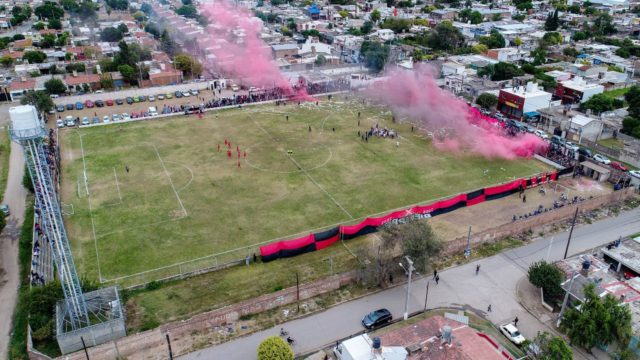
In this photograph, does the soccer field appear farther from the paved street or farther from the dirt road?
the paved street

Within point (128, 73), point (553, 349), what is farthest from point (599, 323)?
point (128, 73)

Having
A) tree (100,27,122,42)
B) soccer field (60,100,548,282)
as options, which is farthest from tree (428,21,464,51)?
tree (100,27,122,42)

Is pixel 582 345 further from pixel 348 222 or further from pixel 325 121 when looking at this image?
pixel 325 121

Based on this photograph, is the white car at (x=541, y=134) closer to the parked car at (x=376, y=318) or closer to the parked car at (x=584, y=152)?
the parked car at (x=584, y=152)

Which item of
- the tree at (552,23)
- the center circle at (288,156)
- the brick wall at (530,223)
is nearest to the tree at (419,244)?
the brick wall at (530,223)

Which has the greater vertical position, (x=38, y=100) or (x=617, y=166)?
(x=38, y=100)

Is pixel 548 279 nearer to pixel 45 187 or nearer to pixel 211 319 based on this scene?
pixel 211 319
